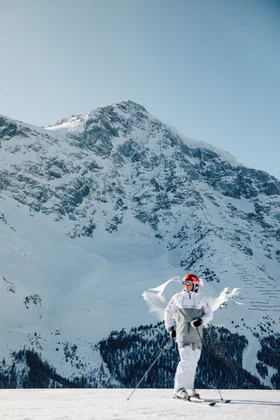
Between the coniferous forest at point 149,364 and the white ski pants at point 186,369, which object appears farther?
the coniferous forest at point 149,364

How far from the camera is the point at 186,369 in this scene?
8977 millimetres

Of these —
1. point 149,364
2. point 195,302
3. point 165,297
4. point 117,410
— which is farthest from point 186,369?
point 165,297

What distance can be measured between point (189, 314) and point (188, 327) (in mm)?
315

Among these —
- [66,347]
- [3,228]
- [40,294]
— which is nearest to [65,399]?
[66,347]

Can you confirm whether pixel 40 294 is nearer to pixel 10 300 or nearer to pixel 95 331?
pixel 10 300

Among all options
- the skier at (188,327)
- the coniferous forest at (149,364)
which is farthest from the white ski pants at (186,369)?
the coniferous forest at (149,364)

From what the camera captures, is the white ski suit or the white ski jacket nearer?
the white ski suit

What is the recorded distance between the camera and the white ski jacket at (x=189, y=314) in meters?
9.16

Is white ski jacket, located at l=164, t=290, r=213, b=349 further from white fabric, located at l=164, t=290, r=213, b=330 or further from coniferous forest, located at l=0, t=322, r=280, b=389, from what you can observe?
coniferous forest, located at l=0, t=322, r=280, b=389

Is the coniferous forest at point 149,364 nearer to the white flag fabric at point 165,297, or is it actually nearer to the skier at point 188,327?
the white flag fabric at point 165,297

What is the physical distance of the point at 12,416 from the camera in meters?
5.90

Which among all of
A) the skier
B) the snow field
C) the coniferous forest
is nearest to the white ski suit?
the skier

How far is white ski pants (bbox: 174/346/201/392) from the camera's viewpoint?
8.84 meters

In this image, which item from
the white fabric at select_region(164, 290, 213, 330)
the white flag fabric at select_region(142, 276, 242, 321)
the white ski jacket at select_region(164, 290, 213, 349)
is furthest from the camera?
the white flag fabric at select_region(142, 276, 242, 321)
